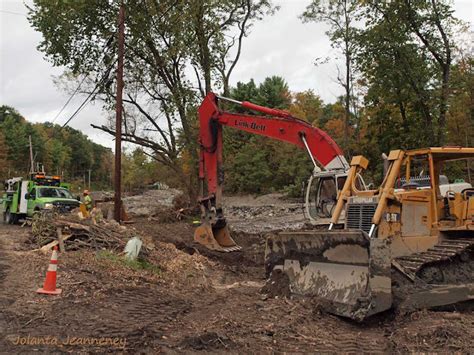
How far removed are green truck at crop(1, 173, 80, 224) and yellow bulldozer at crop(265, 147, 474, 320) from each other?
15.2 m

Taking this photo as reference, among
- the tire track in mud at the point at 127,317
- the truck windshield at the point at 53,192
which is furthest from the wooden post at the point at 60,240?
the truck windshield at the point at 53,192

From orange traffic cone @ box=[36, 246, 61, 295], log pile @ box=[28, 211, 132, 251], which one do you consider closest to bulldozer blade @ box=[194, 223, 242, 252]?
log pile @ box=[28, 211, 132, 251]

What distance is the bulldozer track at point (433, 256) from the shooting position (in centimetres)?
750

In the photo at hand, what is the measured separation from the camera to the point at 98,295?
787cm

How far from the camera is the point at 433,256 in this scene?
25.8 ft

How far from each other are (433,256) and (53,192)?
19.0m

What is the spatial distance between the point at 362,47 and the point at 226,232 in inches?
603

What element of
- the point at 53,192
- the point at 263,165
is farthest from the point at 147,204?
the point at 53,192

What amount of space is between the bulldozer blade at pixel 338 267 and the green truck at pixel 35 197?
→ 14.9m

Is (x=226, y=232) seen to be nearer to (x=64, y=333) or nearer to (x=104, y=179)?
(x=64, y=333)

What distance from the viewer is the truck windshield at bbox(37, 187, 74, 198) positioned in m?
22.7

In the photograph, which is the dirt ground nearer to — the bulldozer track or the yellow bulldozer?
the yellow bulldozer

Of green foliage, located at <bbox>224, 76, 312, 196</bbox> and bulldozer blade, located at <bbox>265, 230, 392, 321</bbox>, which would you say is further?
green foliage, located at <bbox>224, 76, 312, 196</bbox>

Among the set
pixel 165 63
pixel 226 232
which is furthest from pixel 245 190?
pixel 226 232
